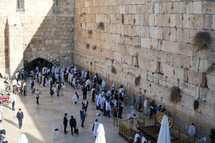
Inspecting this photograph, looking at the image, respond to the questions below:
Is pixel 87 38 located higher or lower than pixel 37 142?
higher

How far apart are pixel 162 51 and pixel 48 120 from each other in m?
6.22

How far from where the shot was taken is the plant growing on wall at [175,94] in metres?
12.5

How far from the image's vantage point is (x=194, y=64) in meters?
11.7

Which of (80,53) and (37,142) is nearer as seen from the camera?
(37,142)

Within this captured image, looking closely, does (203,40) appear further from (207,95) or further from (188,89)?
(188,89)

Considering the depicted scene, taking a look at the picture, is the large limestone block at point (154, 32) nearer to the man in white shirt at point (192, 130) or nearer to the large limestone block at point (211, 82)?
the large limestone block at point (211, 82)

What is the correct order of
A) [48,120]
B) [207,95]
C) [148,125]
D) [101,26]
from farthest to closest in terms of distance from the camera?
[101,26]
[48,120]
[148,125]
[207,95]

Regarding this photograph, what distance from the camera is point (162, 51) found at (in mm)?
13586

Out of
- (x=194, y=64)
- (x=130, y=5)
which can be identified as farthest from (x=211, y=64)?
(x=130, y=5)

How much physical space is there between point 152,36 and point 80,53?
1056cm

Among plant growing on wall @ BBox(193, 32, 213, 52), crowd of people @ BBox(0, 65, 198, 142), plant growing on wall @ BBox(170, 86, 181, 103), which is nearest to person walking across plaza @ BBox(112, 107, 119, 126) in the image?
crowd of people @ BBox(0, 65, 198, 142)

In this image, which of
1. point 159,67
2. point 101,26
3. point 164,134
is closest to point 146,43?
point 159,67

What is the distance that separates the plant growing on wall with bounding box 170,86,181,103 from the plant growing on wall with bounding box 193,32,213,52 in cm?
210

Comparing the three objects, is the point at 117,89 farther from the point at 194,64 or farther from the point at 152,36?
the point at 194,64
